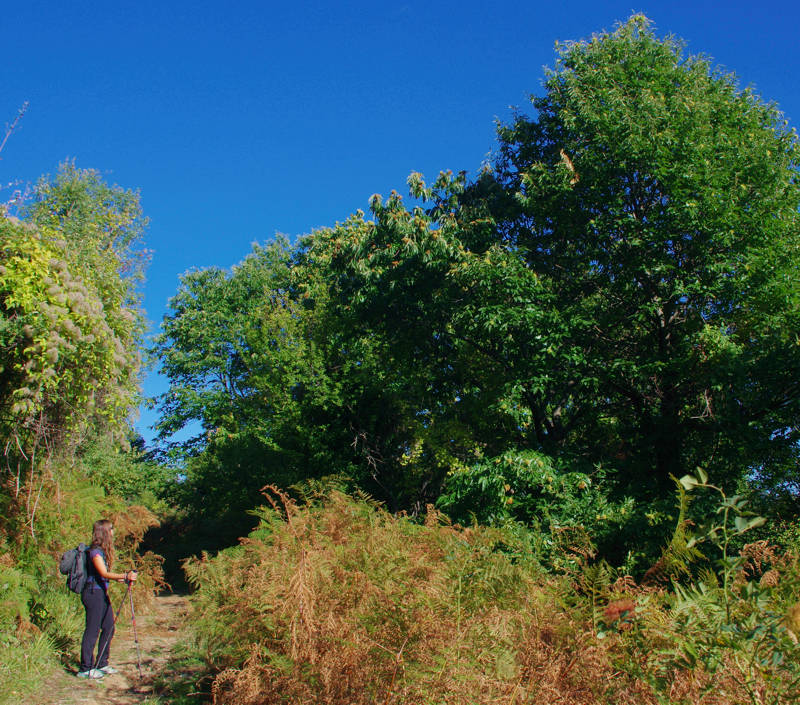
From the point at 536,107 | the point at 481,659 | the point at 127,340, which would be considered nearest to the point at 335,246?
the point at 536,107

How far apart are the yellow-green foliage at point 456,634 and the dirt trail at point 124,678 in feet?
6.44

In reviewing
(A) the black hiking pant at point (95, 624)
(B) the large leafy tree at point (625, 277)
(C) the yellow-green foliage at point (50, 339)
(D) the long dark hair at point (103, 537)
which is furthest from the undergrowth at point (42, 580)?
(B) the large leafy tree at point (625, 277)

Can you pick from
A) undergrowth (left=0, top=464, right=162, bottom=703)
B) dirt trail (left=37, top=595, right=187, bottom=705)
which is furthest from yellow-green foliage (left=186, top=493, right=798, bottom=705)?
undergrowth (left=0, top=464, right=162, bottom=703)

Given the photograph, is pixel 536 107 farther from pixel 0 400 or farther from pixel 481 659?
Result: pixel 481 659

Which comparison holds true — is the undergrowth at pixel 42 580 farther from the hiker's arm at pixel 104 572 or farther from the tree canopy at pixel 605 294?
the tree canopy at pixel 605 294

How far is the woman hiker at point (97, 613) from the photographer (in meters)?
6.28

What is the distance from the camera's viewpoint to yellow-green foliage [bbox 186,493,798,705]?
2.61 meters

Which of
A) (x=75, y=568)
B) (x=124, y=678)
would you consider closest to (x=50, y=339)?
(x=75, y=568)

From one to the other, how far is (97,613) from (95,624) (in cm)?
13

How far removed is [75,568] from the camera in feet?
21.3

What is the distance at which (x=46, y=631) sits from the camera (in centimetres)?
721

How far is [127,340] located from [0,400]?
149cm

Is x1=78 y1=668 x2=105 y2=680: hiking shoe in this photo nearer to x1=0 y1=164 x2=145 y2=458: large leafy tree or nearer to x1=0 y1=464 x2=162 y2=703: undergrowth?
x1=0 y1=464 x2=162 y2=703: undergrowth

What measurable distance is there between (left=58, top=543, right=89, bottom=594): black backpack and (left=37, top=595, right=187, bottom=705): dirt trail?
35.9 inches
